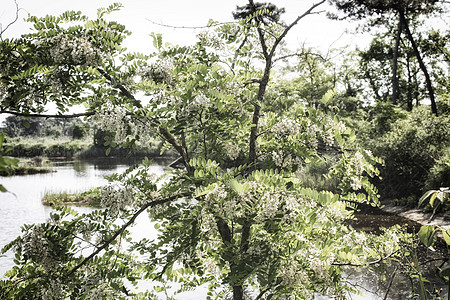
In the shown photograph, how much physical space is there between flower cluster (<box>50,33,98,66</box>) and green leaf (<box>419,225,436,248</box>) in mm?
2104

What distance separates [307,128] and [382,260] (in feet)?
3.33

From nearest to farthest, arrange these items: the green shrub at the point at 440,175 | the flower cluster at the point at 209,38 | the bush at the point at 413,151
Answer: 1. the flower cluster at the point at 209,38
2. the green shrub at the point at 440,175
3. the bush at the point at 413,151

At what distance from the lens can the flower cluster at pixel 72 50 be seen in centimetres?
229

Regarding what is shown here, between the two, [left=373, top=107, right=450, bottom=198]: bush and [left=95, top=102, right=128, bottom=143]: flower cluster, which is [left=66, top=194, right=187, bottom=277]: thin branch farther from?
[left=373, top=107, right=450, bottom=198]: bush

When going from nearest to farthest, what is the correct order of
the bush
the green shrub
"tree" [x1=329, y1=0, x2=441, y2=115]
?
the green shrub < the bush < "tree" [x1=329, y1=0, x2=441, y2=115]

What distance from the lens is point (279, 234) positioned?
226cm

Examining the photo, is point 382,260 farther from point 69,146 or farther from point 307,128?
point 69,146

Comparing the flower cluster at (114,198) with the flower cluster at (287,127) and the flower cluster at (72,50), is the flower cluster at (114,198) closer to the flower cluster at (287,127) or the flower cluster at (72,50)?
the flower cluster at (72,50)

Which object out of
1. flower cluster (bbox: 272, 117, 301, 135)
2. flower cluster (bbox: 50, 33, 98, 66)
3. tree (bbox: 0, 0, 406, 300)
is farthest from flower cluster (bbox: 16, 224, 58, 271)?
flower cluster (bbox: 272, 117, 301, 135)

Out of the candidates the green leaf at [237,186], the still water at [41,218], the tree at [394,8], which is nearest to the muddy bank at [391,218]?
the still water at [41,218]

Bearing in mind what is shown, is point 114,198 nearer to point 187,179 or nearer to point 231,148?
point 187,179

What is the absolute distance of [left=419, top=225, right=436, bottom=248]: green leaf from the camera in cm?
107

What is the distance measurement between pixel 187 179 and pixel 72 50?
111 centimetres

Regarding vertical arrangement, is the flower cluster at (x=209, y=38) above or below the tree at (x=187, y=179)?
above
